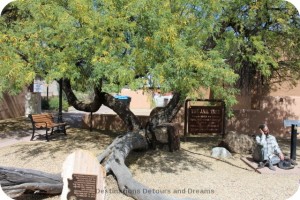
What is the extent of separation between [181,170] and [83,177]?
3.61m

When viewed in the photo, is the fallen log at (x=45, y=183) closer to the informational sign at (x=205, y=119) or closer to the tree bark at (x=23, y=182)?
the tree bark at (x=23, y=182)

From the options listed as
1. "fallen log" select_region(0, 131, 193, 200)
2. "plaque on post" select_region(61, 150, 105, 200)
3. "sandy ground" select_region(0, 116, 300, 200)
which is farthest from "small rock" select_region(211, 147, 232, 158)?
"plaque on post" select_region(61, 150, 105, 200)

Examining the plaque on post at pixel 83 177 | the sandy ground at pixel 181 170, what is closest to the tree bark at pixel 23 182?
the sandy ground at pixel 181 170

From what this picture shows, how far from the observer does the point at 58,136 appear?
39.2 feet

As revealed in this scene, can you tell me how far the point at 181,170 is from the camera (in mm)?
7926

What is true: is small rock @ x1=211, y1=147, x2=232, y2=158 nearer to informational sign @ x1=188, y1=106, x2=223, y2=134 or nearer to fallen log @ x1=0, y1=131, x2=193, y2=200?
informational sign @ x1=188, y1=106, x2=223, y2=134

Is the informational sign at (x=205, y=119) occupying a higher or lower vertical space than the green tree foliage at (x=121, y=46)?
lower

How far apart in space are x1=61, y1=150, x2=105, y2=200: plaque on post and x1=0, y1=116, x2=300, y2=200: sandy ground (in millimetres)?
987

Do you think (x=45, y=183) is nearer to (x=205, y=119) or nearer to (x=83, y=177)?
(x=83, y=177)

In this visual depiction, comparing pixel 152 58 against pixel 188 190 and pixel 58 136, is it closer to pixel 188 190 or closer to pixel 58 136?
pixel 188 190

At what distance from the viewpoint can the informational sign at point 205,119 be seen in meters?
12.0

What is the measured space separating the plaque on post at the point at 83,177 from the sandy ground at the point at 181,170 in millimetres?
987

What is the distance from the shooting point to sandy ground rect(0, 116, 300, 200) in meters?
6.39

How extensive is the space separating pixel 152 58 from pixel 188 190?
273 centimetres
